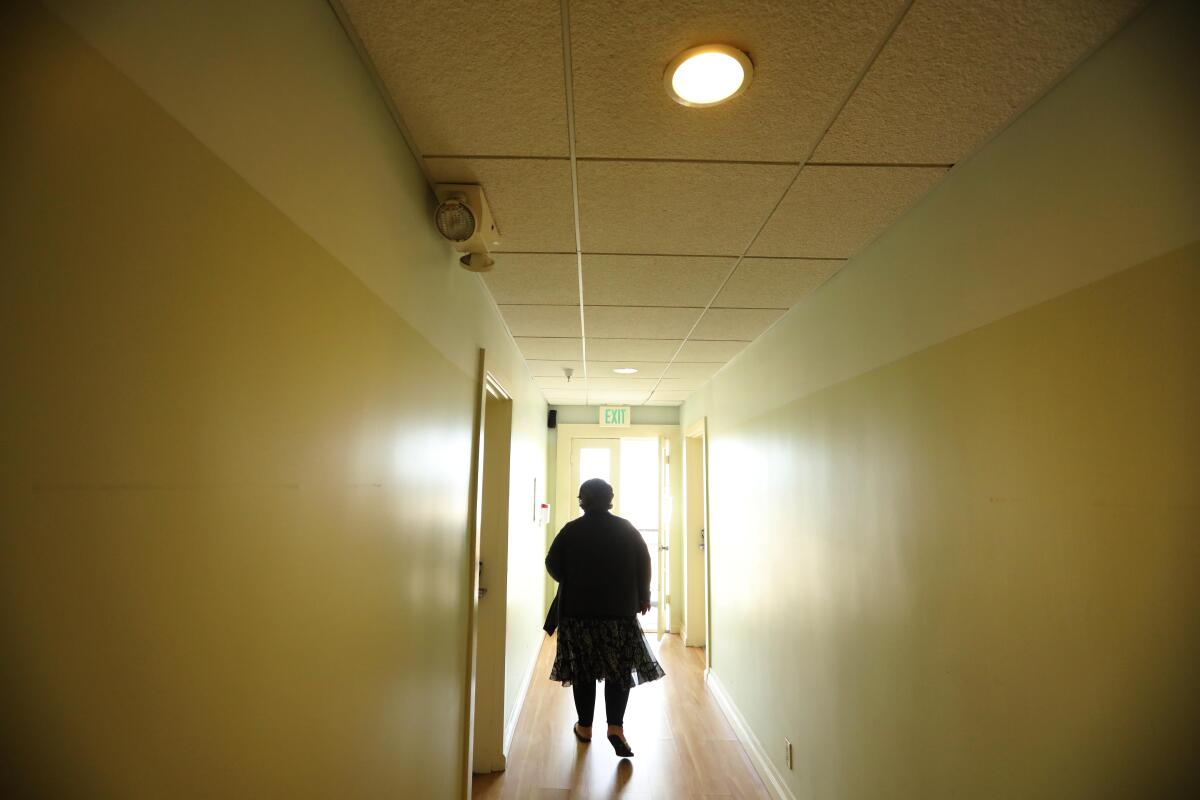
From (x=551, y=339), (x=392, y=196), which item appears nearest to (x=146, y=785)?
(x=392, y=196)

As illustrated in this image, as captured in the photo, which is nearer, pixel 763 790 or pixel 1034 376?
pixel 1034 376

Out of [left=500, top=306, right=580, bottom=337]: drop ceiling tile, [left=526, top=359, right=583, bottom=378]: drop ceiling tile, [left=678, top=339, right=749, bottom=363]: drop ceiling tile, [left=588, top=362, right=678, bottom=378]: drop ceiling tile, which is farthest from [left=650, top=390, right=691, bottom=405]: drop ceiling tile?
[left=500, top=306, right=580, bottom=337]: drop ceiling tile

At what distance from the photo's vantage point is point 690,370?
4352 mm

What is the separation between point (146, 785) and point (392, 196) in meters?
1.19

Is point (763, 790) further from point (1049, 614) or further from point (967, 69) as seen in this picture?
point (967, 69)

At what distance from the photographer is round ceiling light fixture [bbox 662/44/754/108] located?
1.11 meters

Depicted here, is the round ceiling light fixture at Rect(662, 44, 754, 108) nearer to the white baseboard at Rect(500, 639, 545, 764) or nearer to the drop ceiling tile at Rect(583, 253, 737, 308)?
the drop ceiling tile at Rect(583, 253, 737, 308)

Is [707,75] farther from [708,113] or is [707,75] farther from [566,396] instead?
[566,396]

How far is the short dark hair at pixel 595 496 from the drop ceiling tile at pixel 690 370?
1102 mm

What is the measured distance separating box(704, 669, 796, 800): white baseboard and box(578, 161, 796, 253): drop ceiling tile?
2.55 meters

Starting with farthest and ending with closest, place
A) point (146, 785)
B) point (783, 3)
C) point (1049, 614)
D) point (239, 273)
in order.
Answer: point (1049, 614) → point (783, 3) → point (239, 273) → point (146, 785)

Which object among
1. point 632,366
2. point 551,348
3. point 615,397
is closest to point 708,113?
point 551,348

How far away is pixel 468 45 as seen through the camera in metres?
1.10

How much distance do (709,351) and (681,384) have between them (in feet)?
4.25
